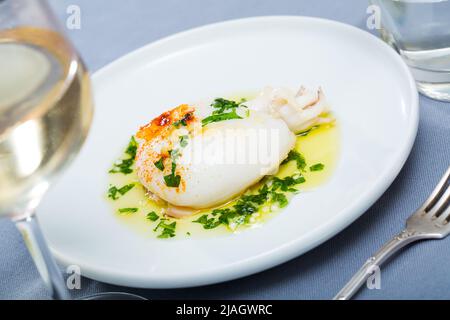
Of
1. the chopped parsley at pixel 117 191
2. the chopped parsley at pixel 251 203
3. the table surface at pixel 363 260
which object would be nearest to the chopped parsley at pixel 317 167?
the chopped parsley at pixel 251 203

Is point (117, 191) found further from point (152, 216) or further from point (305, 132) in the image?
point (305, 132)

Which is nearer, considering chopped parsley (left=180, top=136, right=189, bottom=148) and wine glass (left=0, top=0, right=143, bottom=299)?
wine glass (left=0, top=0, right=143, bottom=299)

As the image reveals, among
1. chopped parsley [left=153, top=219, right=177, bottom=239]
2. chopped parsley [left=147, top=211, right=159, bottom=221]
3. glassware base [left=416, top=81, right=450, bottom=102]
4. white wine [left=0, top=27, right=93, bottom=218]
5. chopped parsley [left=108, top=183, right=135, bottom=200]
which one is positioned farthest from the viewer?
glassware base [left=416, top=81, right=450, bottom=102]

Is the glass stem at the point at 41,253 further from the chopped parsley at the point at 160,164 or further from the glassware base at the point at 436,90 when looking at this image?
the glassware base at the point at 436,90

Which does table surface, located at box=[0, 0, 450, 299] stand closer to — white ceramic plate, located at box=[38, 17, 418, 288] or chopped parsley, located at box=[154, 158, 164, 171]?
white ceramic plate, located at box=[38, 17, 418, 288]

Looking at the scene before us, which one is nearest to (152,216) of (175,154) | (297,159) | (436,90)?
(175,154)

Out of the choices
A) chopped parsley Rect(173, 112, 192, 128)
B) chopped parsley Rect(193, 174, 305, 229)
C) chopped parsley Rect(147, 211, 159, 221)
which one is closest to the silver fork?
chopped parsley Rect(193, 174, 305, 229)

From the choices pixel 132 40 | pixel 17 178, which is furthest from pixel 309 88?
pixel 17 178
